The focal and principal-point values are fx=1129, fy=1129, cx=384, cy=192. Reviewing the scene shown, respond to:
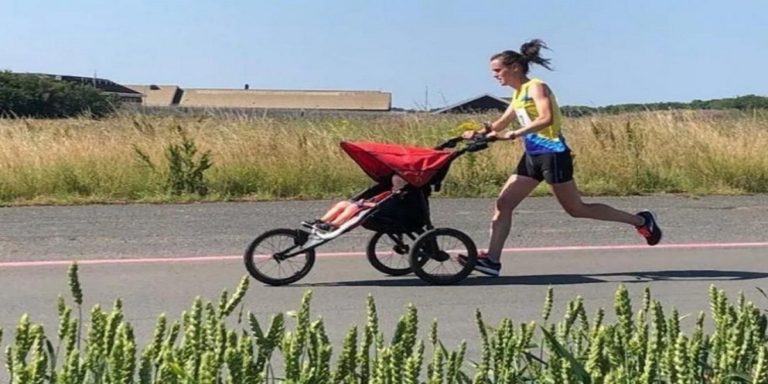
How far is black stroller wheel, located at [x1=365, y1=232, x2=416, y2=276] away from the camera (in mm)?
8109

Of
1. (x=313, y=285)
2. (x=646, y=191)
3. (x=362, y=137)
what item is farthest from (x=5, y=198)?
(x=646, y=191)

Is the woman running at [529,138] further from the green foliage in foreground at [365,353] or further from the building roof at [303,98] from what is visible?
the building roof at [303,98]

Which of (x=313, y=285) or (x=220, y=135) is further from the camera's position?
(x=220, y=135)

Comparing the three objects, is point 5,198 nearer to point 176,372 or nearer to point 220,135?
point 220,135

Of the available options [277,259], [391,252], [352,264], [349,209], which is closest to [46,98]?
[352,264]

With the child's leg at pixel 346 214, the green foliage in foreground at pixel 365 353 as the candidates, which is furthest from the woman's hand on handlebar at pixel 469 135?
the green foliage in foreground at pixel 365 353

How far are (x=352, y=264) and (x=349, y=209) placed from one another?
1082 millimetres

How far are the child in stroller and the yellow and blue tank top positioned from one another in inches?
39.1

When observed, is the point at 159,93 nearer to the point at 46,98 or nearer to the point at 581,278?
the point at 46,98

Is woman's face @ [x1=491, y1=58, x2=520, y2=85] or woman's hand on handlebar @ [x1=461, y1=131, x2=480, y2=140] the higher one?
woman's face @ [x1=491, y1=58, x2=520, y2=85]

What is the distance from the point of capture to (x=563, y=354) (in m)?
2.76

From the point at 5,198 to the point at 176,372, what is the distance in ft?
37.4

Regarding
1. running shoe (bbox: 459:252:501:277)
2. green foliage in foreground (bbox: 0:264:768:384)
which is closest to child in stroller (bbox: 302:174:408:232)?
running shoe (bbox: 459:252:501:277)

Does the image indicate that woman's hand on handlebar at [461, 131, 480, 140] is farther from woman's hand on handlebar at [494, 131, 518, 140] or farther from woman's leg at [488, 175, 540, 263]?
woman's leg at [488, 175, 540, 263]
